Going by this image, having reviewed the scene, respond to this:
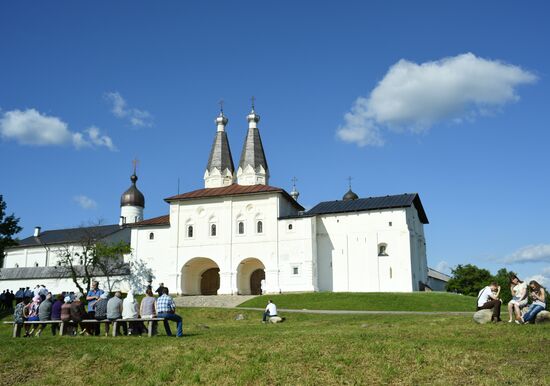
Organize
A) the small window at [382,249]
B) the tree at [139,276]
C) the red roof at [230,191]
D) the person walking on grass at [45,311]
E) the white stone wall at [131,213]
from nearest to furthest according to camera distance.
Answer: the person walking on grass at [45,311] < the small window at [382,249] < the red roof at [230,191] < the tree at [139,276] < the white stone wall at [131,213]

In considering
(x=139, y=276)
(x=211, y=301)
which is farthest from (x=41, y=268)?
(x=211, y=301)

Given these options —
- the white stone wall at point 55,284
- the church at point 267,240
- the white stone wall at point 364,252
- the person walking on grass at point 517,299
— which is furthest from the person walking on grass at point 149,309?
the white stone wall at point 55,284

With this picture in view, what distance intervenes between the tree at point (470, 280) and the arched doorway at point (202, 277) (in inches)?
967

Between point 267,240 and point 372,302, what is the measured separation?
13.3 m

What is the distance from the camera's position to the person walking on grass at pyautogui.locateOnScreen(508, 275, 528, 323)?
15414 mm

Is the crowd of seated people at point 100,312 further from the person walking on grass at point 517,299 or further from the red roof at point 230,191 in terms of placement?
the red roof at point 230,191

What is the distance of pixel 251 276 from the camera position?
159ft

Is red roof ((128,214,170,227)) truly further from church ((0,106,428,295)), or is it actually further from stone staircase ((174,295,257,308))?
stone staircase ((174,295,257,308))

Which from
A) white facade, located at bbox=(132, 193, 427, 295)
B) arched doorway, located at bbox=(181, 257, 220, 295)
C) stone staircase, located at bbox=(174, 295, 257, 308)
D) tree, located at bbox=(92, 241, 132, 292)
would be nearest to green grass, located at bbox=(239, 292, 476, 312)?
stone staircase, located at bbox=(174, 295, 257, 308)

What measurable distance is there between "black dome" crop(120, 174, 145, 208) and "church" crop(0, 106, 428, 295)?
18087 millimetres

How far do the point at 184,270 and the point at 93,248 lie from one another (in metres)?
7.70

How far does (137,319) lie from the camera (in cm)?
1588

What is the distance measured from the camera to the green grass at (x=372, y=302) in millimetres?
33281

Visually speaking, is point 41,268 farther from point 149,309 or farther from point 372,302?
point 149,309
